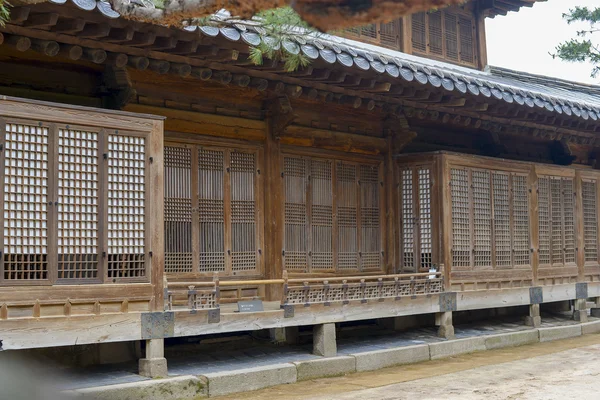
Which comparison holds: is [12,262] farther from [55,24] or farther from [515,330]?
[515,330]

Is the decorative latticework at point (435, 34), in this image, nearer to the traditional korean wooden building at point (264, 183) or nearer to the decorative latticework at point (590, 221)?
the traditional korean wooden building at point (264, 183)

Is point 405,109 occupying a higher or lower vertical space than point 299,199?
higher

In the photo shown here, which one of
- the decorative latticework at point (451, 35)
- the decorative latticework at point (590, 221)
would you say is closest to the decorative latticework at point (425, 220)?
the decorative latticework at point (590, 221)

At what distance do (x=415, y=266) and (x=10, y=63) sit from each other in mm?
7585

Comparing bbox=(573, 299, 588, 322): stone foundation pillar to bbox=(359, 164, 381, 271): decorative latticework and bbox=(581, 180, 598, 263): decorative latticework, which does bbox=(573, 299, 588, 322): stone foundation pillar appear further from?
bbox=(359, 164, 381, 271): decorative latticework

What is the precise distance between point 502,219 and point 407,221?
1947 mm

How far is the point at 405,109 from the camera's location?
13.1 m

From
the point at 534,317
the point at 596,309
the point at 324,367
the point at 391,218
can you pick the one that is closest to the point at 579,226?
the point at 596,309

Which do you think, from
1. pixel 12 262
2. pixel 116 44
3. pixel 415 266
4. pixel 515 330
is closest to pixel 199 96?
pixel 116 44

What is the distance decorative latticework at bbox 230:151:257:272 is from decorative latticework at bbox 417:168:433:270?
130 inches

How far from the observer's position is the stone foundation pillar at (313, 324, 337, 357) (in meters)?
11.3

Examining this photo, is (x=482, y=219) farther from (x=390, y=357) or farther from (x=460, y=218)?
(x=390, y=357)

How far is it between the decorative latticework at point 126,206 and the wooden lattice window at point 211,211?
5.87ft

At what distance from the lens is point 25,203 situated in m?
8.37
